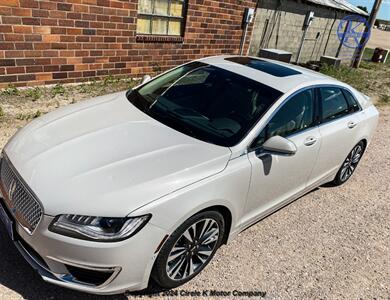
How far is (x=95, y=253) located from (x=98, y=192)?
382mm

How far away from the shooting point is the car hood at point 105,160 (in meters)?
2.32

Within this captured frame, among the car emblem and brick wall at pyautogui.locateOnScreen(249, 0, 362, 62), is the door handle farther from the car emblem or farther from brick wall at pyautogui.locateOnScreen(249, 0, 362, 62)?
brick wall at pyautogui.locateOnScreen(249, 0, 362, 62)

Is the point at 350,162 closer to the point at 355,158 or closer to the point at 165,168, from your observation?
the point at 355,158

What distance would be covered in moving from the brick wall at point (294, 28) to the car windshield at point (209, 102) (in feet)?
23.4

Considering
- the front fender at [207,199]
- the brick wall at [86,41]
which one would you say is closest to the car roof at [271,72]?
the front fender at [207,199]

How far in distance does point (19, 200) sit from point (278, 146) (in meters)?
2.00

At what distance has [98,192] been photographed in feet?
7.68

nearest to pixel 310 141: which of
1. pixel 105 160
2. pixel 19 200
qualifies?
pixel 105 160

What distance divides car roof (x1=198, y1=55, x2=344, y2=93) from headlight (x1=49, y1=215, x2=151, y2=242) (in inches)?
77.2

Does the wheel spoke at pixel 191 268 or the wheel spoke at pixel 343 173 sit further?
the wheel spoke at pixel 343 173

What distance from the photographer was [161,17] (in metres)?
7.45

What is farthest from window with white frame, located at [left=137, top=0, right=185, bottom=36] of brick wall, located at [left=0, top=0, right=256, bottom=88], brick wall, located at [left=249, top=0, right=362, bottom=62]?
brick wall, located at [left=249, top=0, right=362, bottom=62]

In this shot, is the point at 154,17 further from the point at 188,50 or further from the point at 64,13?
the point at 64,13

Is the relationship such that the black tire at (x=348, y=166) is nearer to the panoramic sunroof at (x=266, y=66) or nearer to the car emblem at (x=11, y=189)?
the panoramic sunroof at (x=266, y=66)
